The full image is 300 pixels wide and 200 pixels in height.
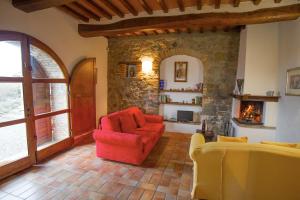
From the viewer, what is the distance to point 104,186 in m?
2.52

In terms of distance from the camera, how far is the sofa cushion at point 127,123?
141 inches

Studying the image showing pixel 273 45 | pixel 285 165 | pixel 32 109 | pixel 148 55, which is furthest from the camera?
pixel 148 55

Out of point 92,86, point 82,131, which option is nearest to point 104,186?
point 82,131

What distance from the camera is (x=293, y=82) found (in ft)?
10.6

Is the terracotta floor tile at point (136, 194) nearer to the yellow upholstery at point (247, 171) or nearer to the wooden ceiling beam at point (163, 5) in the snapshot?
the yellow upholstery at point (247, 171)

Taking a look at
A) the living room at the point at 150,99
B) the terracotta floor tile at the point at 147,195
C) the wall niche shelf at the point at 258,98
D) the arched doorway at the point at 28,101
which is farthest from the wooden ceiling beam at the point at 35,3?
the wall niche shelf at the point at 258,98

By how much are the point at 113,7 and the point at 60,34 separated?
1269mm

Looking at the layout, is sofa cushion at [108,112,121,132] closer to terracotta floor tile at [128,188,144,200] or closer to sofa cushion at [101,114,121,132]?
sofa cushion at [101,114,121,132]

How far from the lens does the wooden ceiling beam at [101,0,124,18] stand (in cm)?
342

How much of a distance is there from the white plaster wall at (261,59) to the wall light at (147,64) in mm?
2576

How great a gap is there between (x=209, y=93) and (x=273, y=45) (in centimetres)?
183

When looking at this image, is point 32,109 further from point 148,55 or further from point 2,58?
point 148,55

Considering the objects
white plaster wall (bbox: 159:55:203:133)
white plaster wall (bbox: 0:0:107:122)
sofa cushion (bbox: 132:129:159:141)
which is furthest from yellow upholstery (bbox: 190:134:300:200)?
white plaster wall (bbox: 0:0:107:122)

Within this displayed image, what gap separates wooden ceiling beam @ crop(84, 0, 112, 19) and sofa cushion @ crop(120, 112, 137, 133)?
2283 mm
